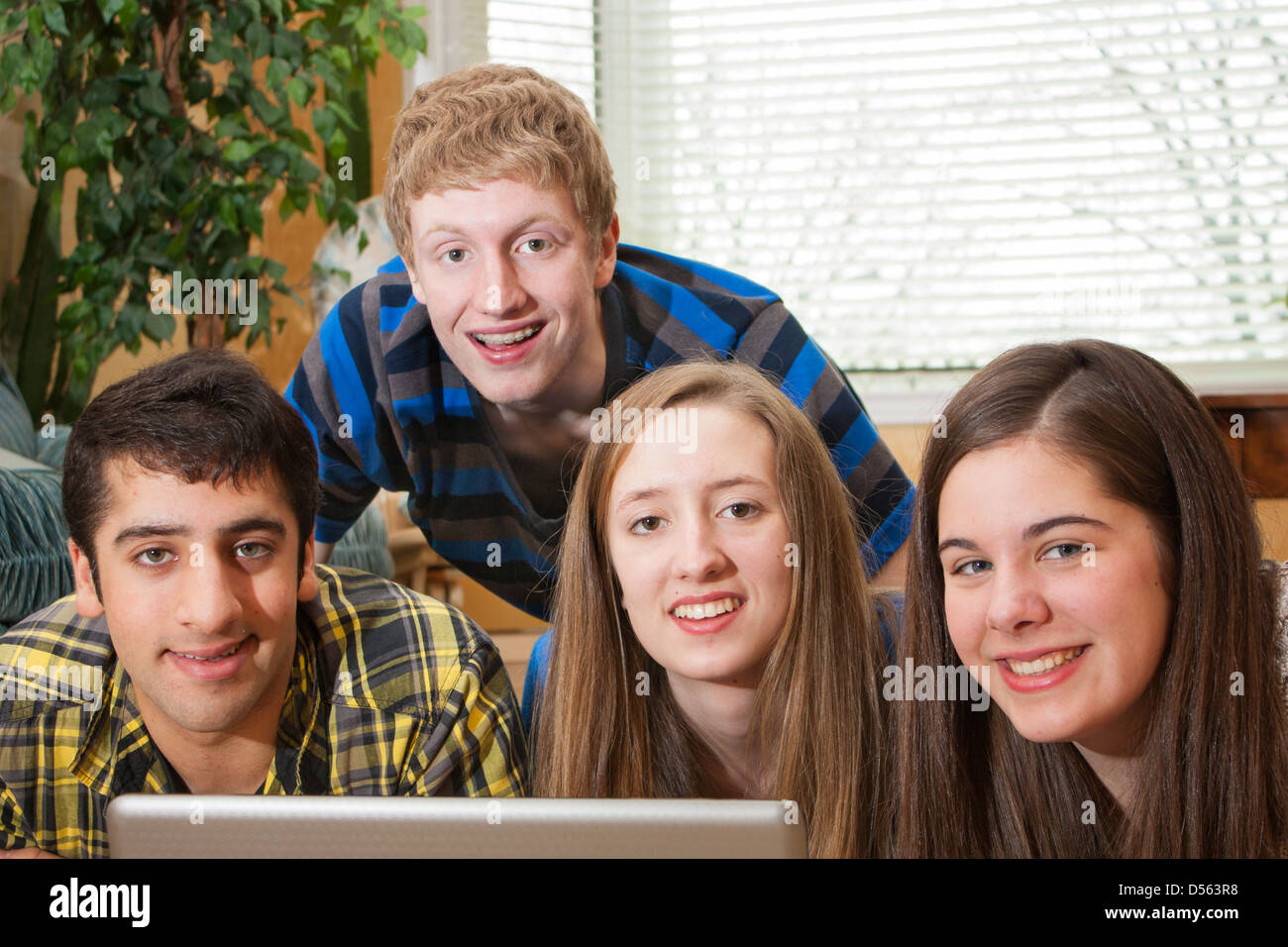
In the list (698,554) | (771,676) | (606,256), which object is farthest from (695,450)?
(606,256)

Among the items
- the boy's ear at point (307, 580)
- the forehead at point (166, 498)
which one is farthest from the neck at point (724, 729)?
the forehead at point (166, 498)

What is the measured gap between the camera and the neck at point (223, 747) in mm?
1688

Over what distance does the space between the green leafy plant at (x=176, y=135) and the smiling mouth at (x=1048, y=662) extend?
1.39 m

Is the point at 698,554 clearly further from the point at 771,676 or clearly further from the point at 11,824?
the point at 11,824

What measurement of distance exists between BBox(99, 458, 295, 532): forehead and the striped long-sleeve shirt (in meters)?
0.37

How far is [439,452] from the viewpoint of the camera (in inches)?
80.0

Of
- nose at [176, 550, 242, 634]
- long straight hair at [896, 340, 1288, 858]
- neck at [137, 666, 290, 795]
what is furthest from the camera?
neck at [137, 666, 290, 795]

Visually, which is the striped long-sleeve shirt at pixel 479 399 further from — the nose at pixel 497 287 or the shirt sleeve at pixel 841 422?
the nose at pixel 497 287

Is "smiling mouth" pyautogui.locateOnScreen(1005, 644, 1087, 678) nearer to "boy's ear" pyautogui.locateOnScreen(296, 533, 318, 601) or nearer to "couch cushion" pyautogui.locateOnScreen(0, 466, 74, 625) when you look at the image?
"boy's ear" pyautogui.locateOnScreen(296, 533, 318, 601)

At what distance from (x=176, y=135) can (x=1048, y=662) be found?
1685mm

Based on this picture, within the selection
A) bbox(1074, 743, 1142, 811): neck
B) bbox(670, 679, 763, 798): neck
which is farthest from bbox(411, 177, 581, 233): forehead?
bbox(1074, 743, 1142, 811): neck

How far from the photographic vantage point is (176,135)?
86.9 inches

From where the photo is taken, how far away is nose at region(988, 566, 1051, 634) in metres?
1.48
